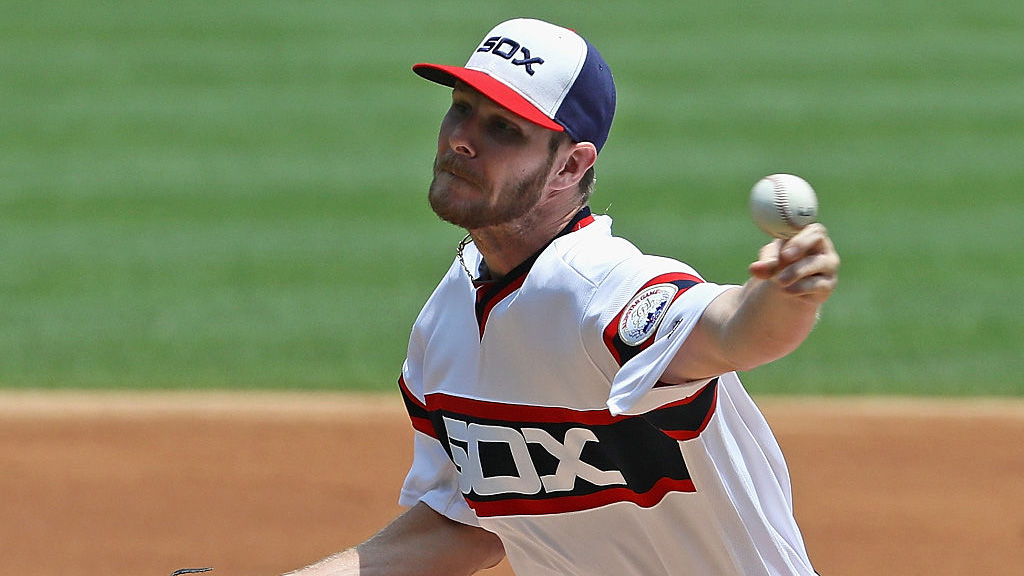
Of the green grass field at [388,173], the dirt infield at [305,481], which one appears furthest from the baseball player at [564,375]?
the green grass field at [388,173]

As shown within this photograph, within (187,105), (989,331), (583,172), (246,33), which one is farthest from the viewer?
(246,33)

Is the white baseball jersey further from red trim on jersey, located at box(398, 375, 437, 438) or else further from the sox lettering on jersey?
red trim on jersey, located at box(398, 375, 437, 438)

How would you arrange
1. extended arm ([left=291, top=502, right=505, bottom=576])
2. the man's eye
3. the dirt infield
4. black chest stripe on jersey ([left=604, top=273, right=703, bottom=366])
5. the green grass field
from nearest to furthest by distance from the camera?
black chest stripe on jersey ([left=604, top=273, right=703, bottom=366]) → the man's eye → extended arm ([left=291, top=502, right=505, bottom=576]) → the dirt infield → the green grass field

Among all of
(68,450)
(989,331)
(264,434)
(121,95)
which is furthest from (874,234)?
(121,95)

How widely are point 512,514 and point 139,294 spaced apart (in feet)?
18.7

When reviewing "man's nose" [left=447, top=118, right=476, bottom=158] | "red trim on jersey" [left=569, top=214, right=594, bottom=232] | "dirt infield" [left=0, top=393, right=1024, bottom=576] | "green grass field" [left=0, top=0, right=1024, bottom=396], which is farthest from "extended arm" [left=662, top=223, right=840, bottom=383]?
"green grass field" [left=0, top=0, right=1024, bottom=396]

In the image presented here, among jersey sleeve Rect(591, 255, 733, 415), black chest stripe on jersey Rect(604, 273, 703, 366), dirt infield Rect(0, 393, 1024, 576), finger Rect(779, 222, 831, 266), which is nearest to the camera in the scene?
finger Rect(779, 222, 831, 266)

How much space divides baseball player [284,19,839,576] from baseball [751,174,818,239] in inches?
13.0

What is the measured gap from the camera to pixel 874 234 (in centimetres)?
888

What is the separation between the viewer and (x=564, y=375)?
107 inches

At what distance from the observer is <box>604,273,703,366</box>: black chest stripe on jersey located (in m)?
2.45

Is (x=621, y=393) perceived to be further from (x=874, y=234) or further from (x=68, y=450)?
(x=874, y=234)

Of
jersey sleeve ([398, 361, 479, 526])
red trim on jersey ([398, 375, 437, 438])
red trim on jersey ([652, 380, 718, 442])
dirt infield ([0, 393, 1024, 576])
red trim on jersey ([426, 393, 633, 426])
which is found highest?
red trim on jersey ([652, 380, 718, 442])

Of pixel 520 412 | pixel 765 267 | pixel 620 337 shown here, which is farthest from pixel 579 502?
pixel 765 267
